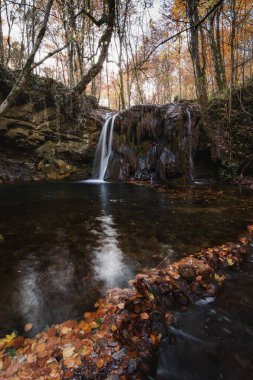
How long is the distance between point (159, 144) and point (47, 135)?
20.0ft

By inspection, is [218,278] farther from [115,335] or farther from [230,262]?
[115,335]

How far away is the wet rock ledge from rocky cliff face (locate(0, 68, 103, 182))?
10.6 meters

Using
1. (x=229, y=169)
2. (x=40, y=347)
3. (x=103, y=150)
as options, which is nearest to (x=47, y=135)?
(x=103, y=150)

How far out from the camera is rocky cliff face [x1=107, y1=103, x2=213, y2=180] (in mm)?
10562

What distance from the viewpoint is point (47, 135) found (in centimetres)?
1225

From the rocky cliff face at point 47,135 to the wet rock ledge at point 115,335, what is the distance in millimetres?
10589

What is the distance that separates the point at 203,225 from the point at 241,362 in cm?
294

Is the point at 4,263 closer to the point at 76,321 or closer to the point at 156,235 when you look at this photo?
the point at 76,321

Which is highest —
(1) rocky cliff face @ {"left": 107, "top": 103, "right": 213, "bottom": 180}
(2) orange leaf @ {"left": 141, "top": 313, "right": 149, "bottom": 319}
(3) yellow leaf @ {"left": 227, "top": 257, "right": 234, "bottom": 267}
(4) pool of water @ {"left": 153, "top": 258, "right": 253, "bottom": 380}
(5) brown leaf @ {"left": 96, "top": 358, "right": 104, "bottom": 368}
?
(1) rocky cliff face @ {"left": 107, "top": 103, "right": 213, "bottom": 180}

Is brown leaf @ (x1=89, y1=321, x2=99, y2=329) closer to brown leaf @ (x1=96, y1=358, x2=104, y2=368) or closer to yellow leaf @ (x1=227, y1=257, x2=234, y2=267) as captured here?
brown leaf @ (x1=96, y1=358, x2=104, y2=368)

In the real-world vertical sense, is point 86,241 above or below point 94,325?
above

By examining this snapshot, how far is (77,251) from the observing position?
11.4 ft

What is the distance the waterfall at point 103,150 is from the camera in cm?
1224

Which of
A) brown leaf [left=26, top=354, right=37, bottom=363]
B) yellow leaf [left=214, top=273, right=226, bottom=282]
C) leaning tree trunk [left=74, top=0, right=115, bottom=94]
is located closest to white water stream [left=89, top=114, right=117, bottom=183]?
leaning tree trunk [left=74, top=0, right=115, bottom=94]
